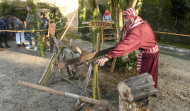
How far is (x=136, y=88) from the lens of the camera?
6.47ft

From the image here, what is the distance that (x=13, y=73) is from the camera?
5.17m

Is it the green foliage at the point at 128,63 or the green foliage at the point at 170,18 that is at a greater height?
the green foliage at the point at 170,18

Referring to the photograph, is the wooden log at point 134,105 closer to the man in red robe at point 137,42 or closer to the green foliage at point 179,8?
the man in red robe at point 137,42

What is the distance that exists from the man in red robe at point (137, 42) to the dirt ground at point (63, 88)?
1.13m

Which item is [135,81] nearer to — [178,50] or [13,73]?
[13,73]

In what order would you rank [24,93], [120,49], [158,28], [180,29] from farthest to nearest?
[158,28] → [180,29] → [24,93] → [120,49]

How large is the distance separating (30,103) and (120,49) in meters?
2.48

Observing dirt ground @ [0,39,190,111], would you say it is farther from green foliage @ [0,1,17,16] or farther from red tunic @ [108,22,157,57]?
green foliage @ [0,1,17,16]

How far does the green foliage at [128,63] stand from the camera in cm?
512

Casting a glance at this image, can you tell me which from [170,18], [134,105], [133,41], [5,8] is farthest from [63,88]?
[170,18]

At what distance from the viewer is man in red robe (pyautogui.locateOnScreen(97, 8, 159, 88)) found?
8.26ft

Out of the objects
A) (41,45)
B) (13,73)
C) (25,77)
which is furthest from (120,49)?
(41,45)

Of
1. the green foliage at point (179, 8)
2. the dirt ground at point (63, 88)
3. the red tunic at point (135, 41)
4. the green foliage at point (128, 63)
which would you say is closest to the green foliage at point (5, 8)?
the dirt ground at point (63, 88)

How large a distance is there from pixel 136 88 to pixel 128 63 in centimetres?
327
